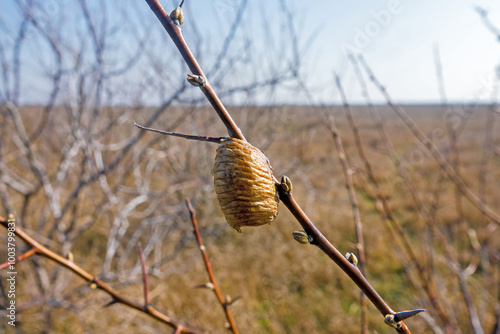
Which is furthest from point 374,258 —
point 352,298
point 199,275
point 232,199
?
point 232,199

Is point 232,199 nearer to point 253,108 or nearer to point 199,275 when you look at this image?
point 253,108

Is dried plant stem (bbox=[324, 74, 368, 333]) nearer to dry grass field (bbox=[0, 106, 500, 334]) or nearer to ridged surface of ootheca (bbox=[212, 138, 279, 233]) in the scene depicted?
ridged surface of ootheca (bbox=[212, 138, 279, 233])

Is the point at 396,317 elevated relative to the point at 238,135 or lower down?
lower down

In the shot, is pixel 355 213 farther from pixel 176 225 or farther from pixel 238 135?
pixel 176 225

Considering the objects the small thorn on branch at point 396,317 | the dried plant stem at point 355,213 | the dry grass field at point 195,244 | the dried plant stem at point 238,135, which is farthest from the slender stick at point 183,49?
the dry grass field at point 195,244

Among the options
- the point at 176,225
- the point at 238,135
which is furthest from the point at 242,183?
the point at 176,225

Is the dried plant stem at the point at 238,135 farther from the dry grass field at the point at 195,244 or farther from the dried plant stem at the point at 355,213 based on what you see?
the dry grass field at the point at 195,244

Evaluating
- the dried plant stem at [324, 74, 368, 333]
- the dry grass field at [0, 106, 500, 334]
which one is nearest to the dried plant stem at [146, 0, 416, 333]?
the dried plant stem at [324, 74, 368, 333]

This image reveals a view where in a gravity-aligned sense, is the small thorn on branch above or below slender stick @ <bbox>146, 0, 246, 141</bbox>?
below
